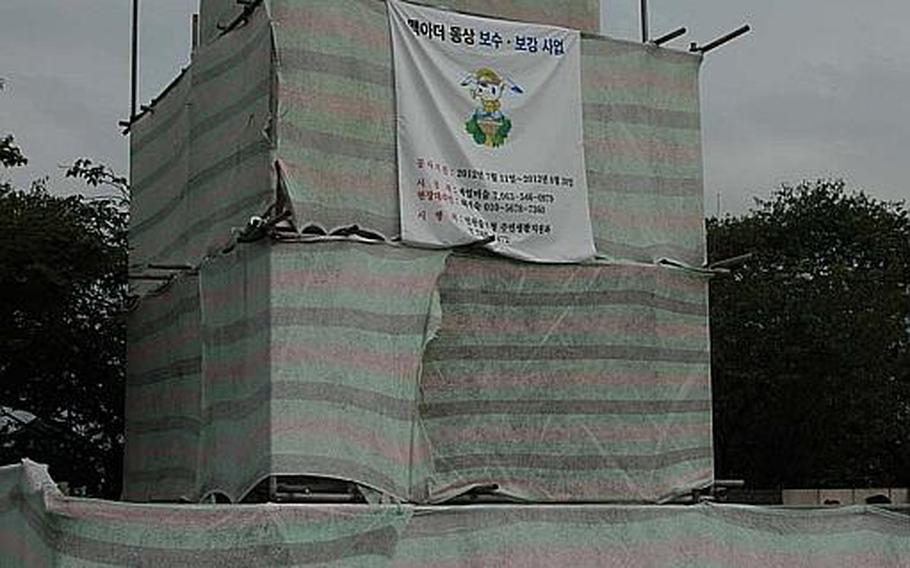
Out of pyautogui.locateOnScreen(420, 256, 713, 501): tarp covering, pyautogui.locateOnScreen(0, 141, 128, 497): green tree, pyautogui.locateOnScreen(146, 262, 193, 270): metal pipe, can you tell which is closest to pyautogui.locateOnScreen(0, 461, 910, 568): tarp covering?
pyautogui.locateOnScreen(420, 256, 713, 501): tarp covering

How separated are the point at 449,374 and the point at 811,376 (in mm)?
21973

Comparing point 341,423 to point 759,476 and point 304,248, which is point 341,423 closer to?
point 304,248

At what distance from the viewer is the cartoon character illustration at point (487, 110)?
14540 mm

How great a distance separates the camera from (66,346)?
2306 centimetres

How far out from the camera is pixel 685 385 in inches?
598

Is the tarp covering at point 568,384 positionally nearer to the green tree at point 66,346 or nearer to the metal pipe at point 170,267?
the metal pipe at point 170,267

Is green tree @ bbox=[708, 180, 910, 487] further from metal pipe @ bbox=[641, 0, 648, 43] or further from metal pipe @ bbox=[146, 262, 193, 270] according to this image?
metal pipe @ bbox=[146, 262, 193, 270]

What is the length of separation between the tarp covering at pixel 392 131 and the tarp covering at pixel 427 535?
166 inches

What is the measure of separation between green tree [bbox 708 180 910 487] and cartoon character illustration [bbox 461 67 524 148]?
2070 cm

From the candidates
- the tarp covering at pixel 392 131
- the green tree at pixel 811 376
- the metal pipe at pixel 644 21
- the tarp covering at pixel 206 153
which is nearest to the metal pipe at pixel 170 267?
the tarp covering at pixel 206 153

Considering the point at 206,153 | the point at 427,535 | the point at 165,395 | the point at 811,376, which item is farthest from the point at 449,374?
the point at 811,376

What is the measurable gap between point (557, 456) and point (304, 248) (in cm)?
333

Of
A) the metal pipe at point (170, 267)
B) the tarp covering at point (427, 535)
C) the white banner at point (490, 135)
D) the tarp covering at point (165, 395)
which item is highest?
the white banner at point (490, 135)

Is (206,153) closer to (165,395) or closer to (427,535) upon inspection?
(165,395)
